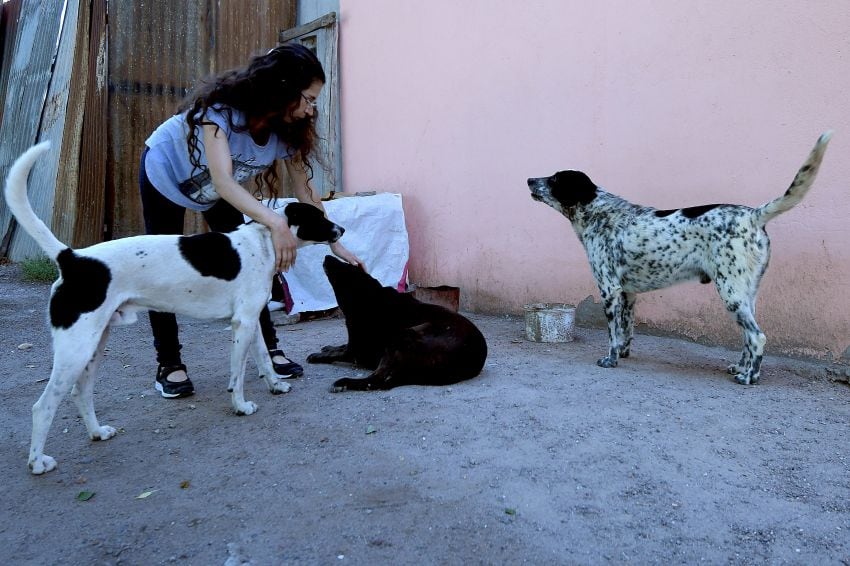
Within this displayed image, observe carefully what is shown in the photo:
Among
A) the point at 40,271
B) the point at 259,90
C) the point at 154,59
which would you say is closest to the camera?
the point at 259,90

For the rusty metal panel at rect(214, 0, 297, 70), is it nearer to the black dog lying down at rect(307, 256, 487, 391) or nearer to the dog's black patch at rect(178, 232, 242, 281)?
the black dog lying down at rect(307, 256, 487, 391)

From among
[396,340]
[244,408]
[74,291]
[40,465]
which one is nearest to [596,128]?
[396,340]

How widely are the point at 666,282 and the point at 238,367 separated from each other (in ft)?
7.44

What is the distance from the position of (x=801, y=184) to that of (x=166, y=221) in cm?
290

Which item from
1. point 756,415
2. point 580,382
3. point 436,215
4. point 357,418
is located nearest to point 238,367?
point 357,418

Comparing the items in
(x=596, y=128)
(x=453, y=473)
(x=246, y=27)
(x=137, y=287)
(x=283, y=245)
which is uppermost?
(x=246, y=27)

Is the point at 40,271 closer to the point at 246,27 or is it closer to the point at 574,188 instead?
the point at 246,27

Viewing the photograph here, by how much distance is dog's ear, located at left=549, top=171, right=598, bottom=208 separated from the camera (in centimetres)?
386

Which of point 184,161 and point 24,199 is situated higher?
point 184,161

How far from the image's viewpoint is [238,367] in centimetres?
277

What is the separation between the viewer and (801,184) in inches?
117

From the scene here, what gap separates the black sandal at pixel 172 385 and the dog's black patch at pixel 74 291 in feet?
2.80

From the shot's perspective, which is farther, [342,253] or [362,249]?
[362,249]

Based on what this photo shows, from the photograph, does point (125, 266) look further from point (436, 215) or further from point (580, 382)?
point (436, 215)
